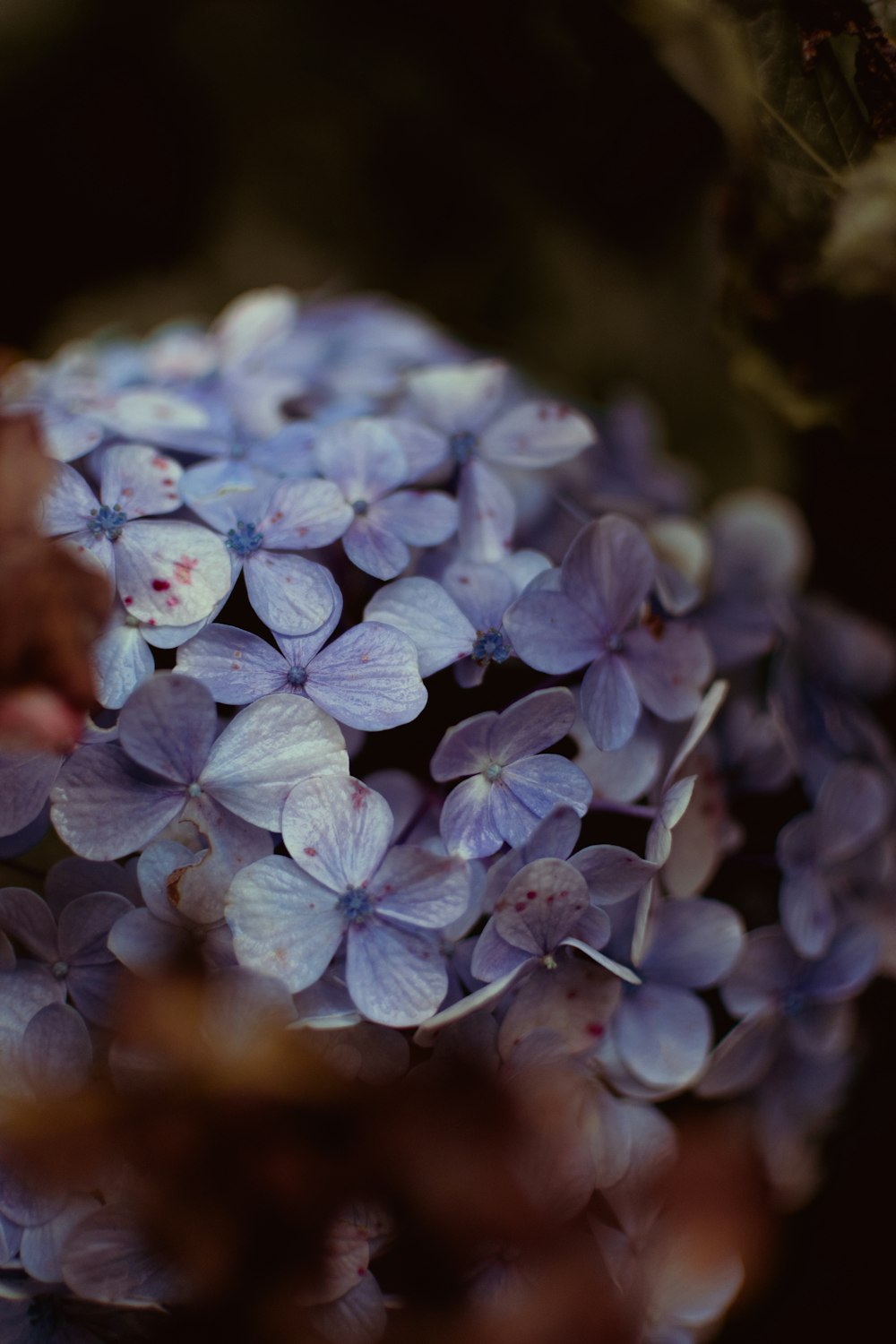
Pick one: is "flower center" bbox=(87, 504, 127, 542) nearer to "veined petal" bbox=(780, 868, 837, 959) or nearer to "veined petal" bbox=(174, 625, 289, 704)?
"veined petal" bbox=(174, 625, 289, 704)

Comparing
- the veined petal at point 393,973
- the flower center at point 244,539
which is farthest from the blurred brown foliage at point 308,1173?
the flower center at point 244,539

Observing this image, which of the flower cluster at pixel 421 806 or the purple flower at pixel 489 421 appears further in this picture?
the purple flower at pixel 489 421

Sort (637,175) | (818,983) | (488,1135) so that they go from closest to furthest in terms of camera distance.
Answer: (488,1135) → (818,983) → (637,175)

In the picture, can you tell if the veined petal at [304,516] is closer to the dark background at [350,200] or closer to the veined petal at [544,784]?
the veined petal at [544,784]

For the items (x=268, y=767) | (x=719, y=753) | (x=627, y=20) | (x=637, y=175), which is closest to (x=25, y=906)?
(x=268, y=767)

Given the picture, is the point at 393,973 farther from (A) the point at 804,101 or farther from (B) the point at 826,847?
(A) the point at 804,101

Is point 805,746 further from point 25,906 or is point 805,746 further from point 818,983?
point 25,906

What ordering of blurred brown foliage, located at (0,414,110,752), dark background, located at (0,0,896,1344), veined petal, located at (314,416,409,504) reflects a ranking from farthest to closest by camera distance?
dark background, located at (0,0,896,1344) < veined petal, located at (314,416,409,504) < blurred brown foliage, located at (0,414,110,752)

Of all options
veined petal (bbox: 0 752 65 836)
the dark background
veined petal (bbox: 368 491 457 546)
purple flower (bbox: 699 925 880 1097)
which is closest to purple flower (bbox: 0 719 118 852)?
veined petal (bbox: 0 752 65 836)
